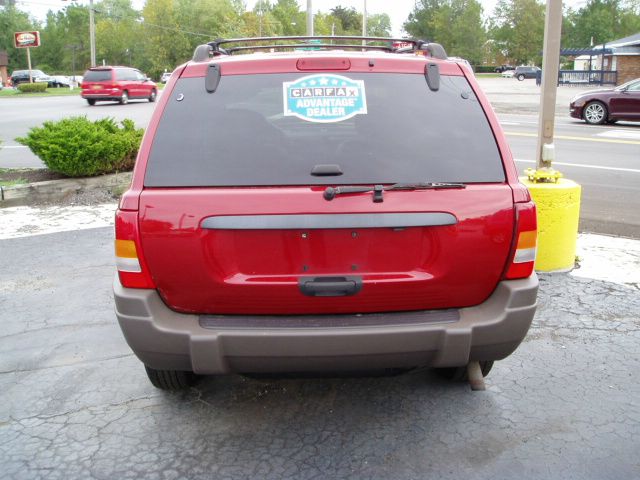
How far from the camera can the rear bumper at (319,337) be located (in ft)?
9.78

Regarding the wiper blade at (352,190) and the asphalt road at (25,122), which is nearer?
the wiper blade at (352,190)

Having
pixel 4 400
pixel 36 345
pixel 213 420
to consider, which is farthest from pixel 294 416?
pixel 36 345

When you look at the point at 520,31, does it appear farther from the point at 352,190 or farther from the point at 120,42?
the point at 352,190

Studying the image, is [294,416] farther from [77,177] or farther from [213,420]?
[77,177]

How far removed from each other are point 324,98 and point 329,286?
89cm

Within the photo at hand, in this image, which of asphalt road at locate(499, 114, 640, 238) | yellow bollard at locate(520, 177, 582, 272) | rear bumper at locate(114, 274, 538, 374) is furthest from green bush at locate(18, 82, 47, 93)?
rear bumper at locate(114, 274, 538, 374)

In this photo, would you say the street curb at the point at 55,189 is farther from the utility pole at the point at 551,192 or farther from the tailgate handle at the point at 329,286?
the tailgate handle at the point at 329,286

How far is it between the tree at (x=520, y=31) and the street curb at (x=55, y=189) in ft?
328

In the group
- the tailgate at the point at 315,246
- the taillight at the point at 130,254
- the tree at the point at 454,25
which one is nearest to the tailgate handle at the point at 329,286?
the tailgate at the point at 315,246

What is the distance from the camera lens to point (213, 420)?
3.57m

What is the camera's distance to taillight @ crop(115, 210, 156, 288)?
302 cm

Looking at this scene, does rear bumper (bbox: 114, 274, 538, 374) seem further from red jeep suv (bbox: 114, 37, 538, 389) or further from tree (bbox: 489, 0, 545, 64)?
tree (bbox: 489, 0, 545, 64)

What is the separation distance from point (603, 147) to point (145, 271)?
45.4 feet

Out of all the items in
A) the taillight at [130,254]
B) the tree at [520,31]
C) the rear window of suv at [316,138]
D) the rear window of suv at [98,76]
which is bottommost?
the taillight at [130,254]
